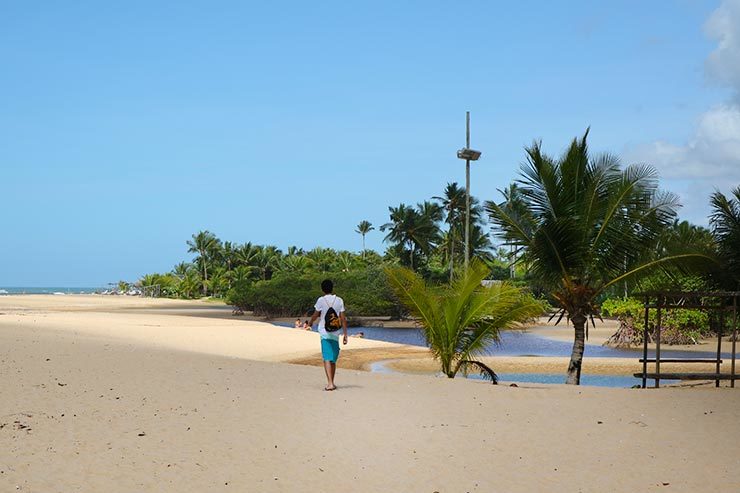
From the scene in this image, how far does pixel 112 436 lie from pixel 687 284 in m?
36.2

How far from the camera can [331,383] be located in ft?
44.3

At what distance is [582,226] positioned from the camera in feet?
61.2

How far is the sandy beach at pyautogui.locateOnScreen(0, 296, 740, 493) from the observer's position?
25.7ft

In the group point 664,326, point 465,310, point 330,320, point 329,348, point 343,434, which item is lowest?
point 343,434

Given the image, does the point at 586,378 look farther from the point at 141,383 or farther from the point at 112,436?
the point at 112,436

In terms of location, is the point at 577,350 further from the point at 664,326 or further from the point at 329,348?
the point at 664,326

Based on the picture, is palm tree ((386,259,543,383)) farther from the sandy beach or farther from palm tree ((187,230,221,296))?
palm tree ((187,230,221,296))

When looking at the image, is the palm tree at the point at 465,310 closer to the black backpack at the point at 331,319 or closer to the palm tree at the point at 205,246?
the black backpack at the point at 331,319

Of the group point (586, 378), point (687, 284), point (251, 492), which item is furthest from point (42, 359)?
point (687, 284)

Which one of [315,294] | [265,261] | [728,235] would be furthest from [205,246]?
[728,235]

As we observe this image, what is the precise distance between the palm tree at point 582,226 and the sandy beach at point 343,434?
361 cm

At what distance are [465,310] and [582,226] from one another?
3.52 meters

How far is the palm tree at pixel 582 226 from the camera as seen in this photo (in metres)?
18.6

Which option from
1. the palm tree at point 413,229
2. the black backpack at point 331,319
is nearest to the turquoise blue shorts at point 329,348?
the black backpack at point 331,319
